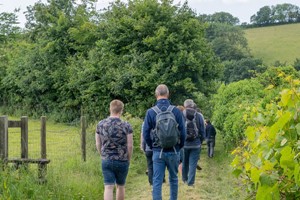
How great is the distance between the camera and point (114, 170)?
7.18 meters

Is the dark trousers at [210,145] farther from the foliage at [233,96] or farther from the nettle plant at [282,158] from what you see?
the nettle plant at [282,158]

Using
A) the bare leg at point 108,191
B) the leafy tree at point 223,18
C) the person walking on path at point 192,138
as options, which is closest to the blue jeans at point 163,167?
the bare leg at point 108,191

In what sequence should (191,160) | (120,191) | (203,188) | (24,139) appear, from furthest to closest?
(203,188)
(191,160)
(24,139)
(120,191)

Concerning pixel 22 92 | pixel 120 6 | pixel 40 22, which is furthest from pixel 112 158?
pixel 40 22

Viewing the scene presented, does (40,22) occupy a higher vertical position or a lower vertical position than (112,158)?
higher

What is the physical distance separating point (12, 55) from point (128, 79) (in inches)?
590

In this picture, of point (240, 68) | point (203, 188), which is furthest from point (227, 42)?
point (203, 188)

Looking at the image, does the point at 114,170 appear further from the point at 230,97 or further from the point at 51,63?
the point at 51,63

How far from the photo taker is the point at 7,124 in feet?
27.3

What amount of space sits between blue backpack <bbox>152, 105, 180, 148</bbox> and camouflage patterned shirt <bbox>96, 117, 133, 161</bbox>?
1.74 feet

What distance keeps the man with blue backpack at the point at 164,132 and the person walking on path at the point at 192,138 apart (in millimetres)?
2348

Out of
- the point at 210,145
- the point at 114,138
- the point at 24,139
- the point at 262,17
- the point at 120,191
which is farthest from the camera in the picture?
the point at 262,17

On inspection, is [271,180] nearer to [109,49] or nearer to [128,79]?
[128,79]

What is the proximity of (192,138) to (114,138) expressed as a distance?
9.57 ft
